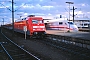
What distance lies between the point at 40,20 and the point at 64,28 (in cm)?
2583

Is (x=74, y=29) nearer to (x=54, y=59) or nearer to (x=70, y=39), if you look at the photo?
(x=70, y=39)

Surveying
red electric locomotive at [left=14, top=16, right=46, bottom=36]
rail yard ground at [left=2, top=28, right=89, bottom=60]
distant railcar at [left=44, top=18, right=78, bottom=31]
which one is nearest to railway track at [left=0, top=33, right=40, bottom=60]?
rail yard ground at [left=2, top=28, right=89, bottom=60]

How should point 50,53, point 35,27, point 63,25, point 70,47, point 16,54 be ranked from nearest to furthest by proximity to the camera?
point 16,54 < point 50,53 < point 70,47 < point 35,27 < point 63,25

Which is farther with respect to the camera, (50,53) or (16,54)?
(50,53)

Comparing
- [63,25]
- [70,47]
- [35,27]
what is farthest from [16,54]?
[63,25]

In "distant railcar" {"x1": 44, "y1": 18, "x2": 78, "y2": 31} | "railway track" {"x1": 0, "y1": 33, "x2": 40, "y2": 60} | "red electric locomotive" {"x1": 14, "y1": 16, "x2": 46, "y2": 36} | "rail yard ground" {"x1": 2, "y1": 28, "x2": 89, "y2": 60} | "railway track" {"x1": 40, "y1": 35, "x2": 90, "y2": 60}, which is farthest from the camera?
"distant railcar" {"x1": 44, "y1": 18, "x2": 78, "y2": 31}

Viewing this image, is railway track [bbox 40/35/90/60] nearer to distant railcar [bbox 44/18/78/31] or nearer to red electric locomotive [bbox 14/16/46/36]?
red electric locomotive [bbox 14/16/46/36]

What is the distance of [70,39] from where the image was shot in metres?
22.6

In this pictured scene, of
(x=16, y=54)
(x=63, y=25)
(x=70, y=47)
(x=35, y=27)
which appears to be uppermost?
(x=63, y=25)

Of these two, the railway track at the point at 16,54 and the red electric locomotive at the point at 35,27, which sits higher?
the red electric locomotive at the point at 35,27

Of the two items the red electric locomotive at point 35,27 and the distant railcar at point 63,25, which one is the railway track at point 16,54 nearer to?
the red electric locomotive at point 35,27

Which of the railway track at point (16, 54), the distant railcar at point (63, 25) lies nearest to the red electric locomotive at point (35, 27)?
the railway track at point (16, 54)

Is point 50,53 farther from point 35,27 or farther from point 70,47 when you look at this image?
point 35,27

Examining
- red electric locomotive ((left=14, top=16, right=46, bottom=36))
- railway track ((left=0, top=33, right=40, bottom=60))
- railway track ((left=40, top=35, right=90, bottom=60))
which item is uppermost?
red electric locomotive ((left=14, top=16, right=46, bottom=36))
